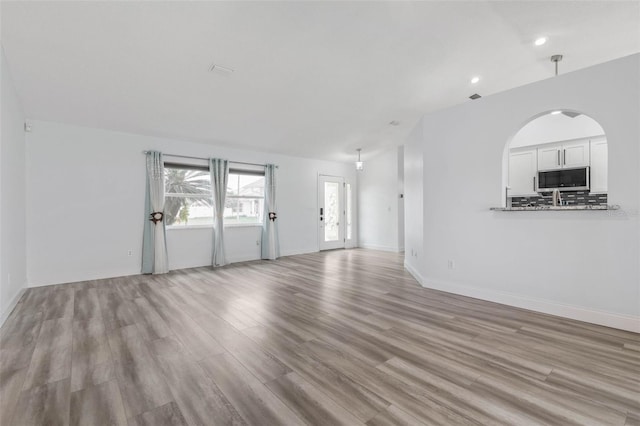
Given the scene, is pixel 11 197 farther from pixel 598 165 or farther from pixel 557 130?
pixel 598 165

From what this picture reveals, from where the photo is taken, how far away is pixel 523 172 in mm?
5797

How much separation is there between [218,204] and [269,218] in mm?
1294

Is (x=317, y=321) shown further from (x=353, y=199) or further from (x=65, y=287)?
(x=353, y=199)

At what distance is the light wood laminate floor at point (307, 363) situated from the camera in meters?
1.58

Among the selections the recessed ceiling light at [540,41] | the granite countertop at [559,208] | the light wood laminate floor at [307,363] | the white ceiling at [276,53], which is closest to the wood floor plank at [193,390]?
the light wood laminate floor at [307,363]

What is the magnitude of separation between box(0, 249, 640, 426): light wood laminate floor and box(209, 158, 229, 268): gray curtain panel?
86.6 inches

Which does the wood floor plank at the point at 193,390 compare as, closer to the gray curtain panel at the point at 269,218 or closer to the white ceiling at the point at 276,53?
the white ceiling at the point at 276,53

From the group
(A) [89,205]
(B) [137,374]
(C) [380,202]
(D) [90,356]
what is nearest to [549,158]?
(C) [380,202]

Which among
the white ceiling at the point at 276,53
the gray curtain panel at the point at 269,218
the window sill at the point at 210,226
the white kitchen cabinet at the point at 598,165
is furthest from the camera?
the gray curtain panel at the point at 269,218

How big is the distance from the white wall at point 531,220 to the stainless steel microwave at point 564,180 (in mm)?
2840

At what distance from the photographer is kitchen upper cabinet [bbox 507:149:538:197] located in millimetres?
5672

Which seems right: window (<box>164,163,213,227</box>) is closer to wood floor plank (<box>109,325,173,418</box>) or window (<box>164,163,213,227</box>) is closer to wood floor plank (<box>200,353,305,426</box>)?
wood floor plank (<box>109,325,173,418</box>)

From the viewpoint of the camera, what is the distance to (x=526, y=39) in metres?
3.40

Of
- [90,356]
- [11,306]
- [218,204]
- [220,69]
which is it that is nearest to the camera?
[90,356]
